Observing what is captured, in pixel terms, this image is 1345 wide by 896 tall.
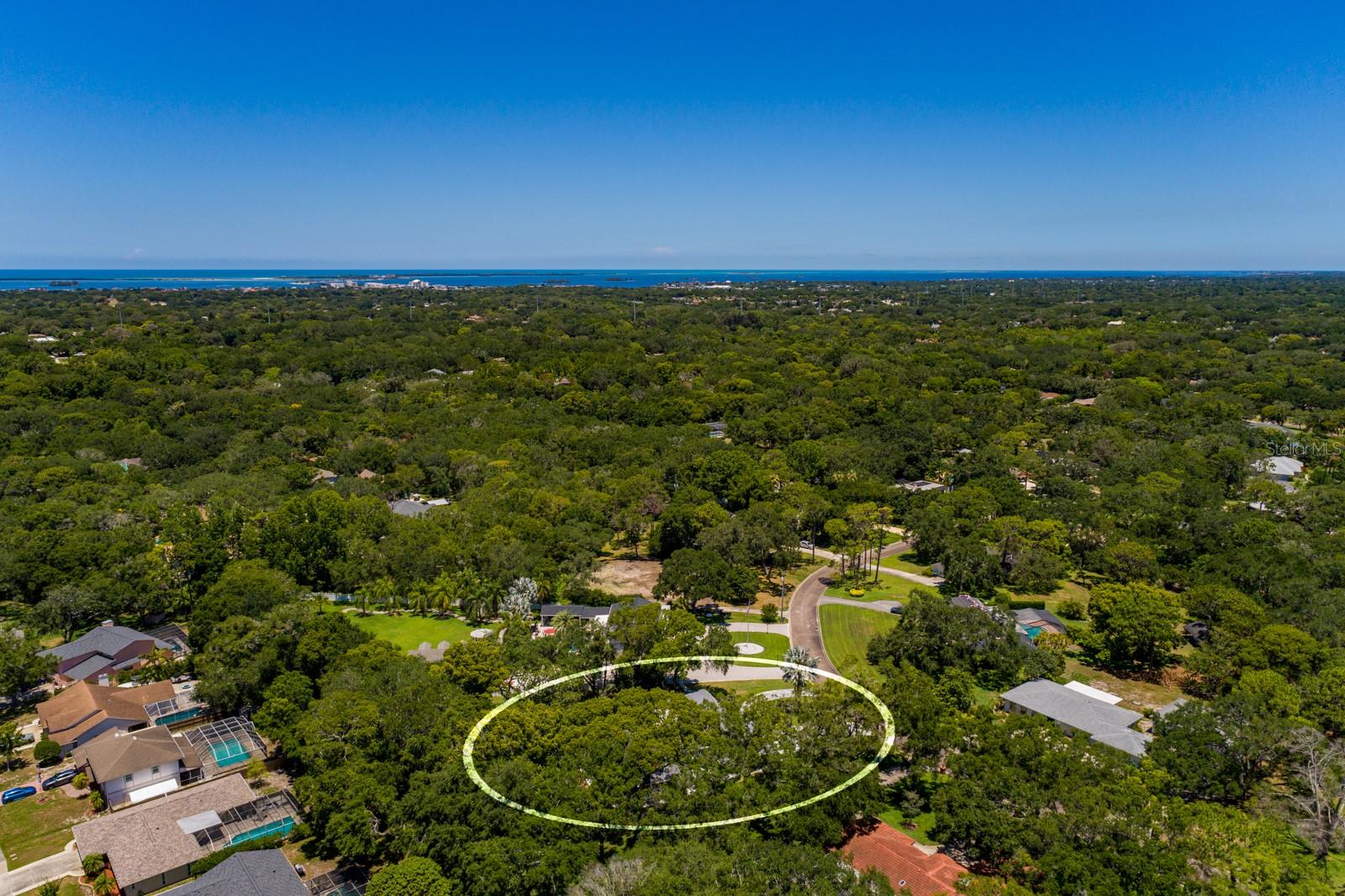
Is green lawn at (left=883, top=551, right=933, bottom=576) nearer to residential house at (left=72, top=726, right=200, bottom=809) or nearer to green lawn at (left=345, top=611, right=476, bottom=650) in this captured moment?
green lawn at (left=345, top=611, right=476, bottom=650)

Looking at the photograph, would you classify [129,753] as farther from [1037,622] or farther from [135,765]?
[1037,622]

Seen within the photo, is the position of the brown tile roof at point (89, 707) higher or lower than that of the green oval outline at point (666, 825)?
lower

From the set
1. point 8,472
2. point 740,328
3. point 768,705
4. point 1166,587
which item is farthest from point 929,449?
point 740,328

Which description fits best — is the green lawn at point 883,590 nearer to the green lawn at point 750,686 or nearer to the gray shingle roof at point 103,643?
the green lawn at point 750,686

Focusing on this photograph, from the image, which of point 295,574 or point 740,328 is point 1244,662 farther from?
point 740,328

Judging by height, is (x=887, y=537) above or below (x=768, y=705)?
below

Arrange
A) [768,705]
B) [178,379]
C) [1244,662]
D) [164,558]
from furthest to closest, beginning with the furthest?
[178,379], [164,558], [1244,662], [768,705]

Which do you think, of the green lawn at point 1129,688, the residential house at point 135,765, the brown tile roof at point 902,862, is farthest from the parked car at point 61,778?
the green lawn at point 1129,688
